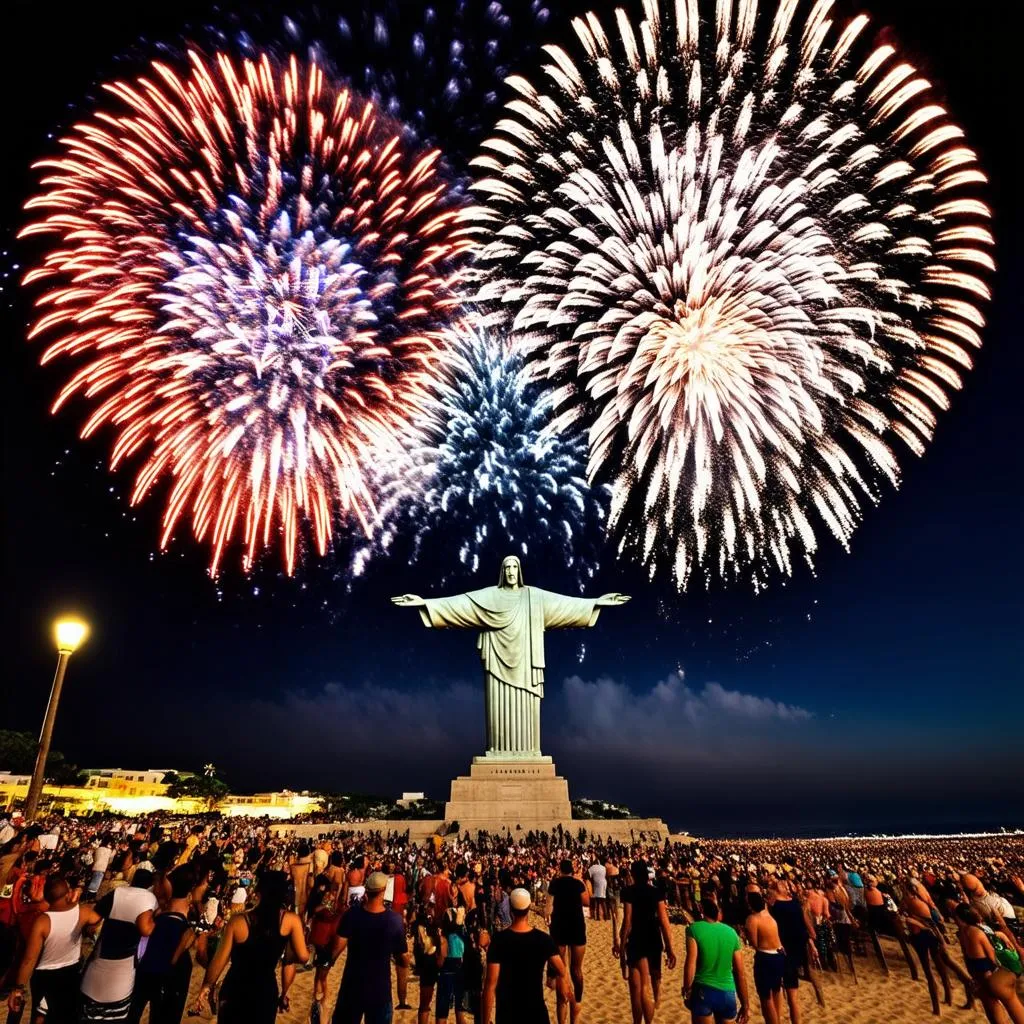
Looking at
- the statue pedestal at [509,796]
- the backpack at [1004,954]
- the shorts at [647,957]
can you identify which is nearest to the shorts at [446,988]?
the shorts at [647,957]

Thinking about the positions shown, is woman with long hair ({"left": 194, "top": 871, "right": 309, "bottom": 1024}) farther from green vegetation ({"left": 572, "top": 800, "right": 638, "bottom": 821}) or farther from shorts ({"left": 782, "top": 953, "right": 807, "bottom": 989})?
green vegetation ({"left": 572, "top": 800, "right": 638, "bottom": 821})

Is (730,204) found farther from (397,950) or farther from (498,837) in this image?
(498,837)

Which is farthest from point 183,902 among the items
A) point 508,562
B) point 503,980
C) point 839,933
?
point 508,562

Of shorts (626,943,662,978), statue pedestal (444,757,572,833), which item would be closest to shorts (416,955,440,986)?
shorts (626,943,662,978)

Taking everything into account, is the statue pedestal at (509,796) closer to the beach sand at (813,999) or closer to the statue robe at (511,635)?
the statue robe at (511,635)

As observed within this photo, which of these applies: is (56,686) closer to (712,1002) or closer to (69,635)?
(69,635)

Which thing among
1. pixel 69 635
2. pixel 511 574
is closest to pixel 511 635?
pixel 511 574
